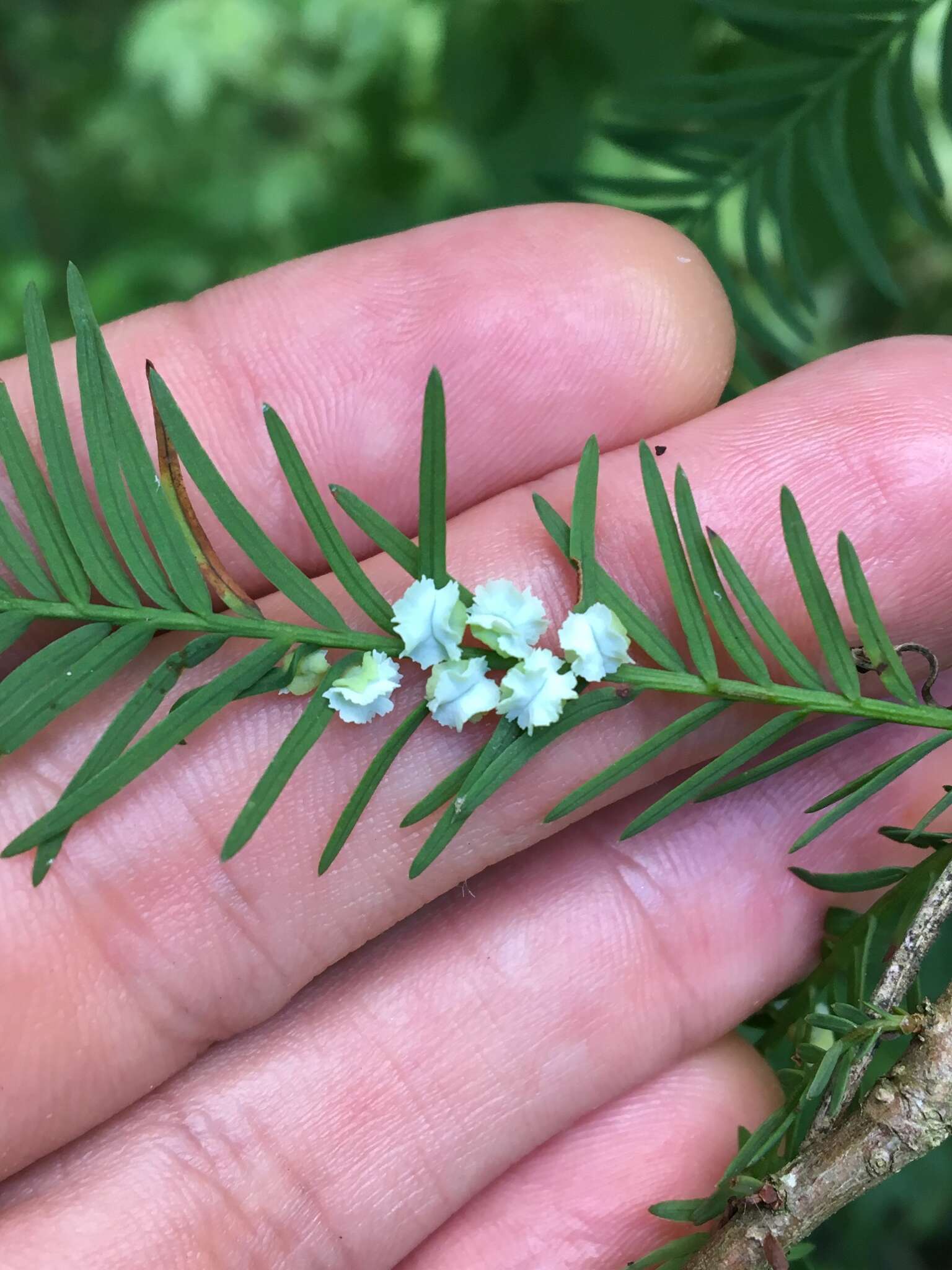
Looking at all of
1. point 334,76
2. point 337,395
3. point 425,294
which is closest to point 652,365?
point 425,294

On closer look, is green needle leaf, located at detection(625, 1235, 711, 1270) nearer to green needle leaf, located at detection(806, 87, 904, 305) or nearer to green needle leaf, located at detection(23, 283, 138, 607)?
green needle leaf, located at detection(23, 283, 138, 607)

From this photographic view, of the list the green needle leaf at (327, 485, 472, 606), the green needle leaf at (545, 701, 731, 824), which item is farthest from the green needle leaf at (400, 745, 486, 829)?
the green needle leaf at (327, 485, 472, 606)

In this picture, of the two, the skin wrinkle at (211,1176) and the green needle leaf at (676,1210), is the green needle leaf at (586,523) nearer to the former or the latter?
the green needle leaf at (676,1210)

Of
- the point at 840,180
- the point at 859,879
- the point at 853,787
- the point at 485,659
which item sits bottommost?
the point at 859,879

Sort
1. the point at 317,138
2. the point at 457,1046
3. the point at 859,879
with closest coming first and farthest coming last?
the point at 859,879, the point at 457,1046, the point at 317,138

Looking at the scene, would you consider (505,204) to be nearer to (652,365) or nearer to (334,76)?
(652,365)

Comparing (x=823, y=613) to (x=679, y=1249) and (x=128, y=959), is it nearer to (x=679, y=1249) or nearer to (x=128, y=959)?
(x=679, y=1249)

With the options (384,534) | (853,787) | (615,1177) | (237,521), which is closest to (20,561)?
(237,521)
